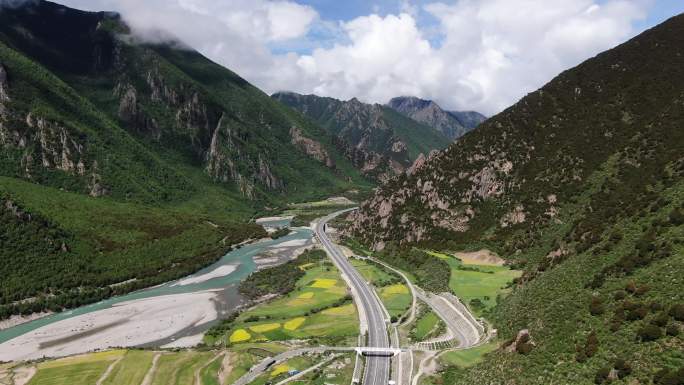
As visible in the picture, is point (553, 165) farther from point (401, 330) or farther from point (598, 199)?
point (401, 330)

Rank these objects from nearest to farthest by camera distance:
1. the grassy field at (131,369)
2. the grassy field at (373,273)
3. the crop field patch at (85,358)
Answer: the grassy field at (131,369), the crop field patch at (85,358), the grassy field at (373,273)

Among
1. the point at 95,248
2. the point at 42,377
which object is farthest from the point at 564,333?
the point at 95,248

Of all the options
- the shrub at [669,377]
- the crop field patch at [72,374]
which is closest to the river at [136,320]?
the crop field patch at [72,374]

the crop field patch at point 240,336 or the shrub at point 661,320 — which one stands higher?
the shrub at point 661,320

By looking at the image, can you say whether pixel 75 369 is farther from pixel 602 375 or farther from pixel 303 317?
pixel 602 375

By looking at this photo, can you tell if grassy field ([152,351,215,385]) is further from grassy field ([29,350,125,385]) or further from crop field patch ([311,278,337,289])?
crop field patch ([311,278,337,289])

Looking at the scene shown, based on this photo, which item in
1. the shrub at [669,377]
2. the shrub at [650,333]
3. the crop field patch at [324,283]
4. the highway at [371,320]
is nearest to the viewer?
the shrub at [669,377]

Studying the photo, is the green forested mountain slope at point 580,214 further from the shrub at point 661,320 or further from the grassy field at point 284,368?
the grassy field at point 284,368
